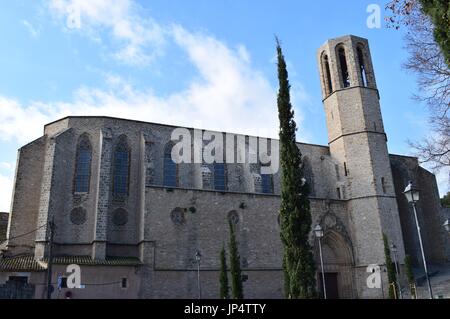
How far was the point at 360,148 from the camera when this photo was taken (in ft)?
98.6

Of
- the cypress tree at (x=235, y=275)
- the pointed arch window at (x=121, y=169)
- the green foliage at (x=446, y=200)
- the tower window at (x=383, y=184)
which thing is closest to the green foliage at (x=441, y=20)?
the cypress tree at (x=235, y=275)

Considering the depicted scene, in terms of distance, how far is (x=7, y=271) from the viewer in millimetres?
20969

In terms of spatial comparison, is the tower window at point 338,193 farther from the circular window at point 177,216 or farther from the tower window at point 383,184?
the circular window at point 177,216

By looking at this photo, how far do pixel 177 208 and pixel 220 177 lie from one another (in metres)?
6.04

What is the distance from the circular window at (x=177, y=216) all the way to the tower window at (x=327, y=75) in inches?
648

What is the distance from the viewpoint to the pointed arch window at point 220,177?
30125 millimetres

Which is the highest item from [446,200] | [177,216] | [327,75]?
[327,75]

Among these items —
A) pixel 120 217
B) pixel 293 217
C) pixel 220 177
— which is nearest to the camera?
pixel 293 217

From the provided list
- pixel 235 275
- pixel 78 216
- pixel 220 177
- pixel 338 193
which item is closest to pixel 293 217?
pixel 235 275

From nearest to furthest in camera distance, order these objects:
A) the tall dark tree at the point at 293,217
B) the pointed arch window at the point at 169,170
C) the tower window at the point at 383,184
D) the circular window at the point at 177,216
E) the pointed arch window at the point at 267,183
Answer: the tall dark tree at the point at 293,217 → the circular window at the point at 177,216 → the pointed arch window at the point at 169,170 → the tower window at the point at 383,184 → the pointed arch window at the point at 267,183

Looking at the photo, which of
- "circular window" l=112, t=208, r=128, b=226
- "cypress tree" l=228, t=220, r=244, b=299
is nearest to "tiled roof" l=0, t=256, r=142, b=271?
"circular window" l=112, t=208, r=128, b=226

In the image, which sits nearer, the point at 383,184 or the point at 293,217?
the point at 293,217

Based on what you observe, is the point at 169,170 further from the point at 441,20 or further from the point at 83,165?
the point at 441,20
